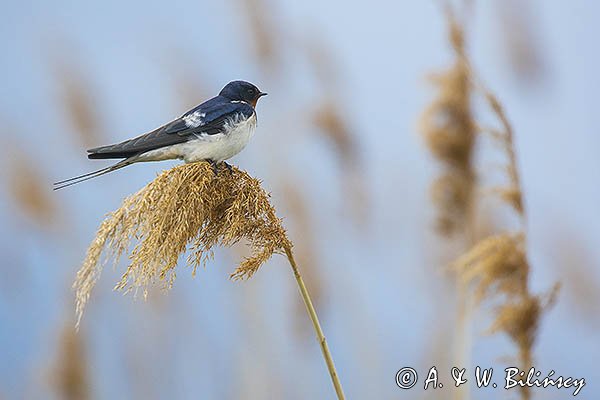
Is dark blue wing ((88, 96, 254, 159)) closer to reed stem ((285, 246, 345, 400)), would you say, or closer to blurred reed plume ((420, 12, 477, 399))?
reed stem ((285, 246, 345, 400))

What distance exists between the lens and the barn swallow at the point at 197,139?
219 cm

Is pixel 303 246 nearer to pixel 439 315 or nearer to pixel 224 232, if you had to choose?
pixel 439 315

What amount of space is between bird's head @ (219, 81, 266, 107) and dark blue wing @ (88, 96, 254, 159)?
0.19 m

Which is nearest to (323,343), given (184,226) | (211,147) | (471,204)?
(184,226)

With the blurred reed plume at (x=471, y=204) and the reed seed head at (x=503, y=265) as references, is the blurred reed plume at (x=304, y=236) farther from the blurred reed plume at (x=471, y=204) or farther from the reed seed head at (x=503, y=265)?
the reed seed head at (x=503, y=265)

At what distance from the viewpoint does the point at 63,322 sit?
142 inches

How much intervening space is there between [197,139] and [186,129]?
46 millimetres

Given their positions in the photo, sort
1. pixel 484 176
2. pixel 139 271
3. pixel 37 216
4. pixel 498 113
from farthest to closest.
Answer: pixel 37 216
pixel 484 176
pixel 498 113
pixel 139 271

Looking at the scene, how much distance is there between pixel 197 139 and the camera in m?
2.37

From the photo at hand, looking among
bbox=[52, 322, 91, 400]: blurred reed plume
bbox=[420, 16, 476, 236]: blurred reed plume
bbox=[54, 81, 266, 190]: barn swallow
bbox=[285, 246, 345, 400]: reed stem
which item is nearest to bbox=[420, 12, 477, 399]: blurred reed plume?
bbox=[420, 16, 476, 236]: blurred reed plume

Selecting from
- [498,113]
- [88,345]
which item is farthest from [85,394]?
[498,113]

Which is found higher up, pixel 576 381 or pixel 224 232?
pixel 224 232

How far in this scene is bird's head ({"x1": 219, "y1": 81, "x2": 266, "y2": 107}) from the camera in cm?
289

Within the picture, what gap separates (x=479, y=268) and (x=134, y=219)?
1232 mm
